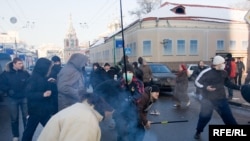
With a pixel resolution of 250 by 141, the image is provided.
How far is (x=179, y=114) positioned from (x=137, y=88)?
14.8 ft

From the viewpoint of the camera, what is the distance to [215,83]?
250 inches

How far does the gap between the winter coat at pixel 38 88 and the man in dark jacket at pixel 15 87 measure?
3.42ft

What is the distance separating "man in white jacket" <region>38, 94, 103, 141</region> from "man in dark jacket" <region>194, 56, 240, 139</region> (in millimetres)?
4248

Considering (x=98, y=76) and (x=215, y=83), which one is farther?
(x=98, y=76)

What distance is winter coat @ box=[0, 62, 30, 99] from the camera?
6.50 meters

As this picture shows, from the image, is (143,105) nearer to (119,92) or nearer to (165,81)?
(119,92)

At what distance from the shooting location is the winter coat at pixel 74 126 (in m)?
2.37

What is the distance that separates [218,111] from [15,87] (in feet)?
13.5

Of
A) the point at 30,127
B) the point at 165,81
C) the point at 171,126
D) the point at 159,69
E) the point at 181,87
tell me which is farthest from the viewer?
the point at 159,69

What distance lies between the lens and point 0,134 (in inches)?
297

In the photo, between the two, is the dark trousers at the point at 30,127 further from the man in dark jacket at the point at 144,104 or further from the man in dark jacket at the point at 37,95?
the man in dark jacket at the point at 144,104

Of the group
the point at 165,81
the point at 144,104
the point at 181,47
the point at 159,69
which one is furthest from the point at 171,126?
the point at 181,47

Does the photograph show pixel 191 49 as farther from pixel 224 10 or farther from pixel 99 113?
pixel 99 113

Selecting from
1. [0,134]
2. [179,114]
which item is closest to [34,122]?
[0,134]
